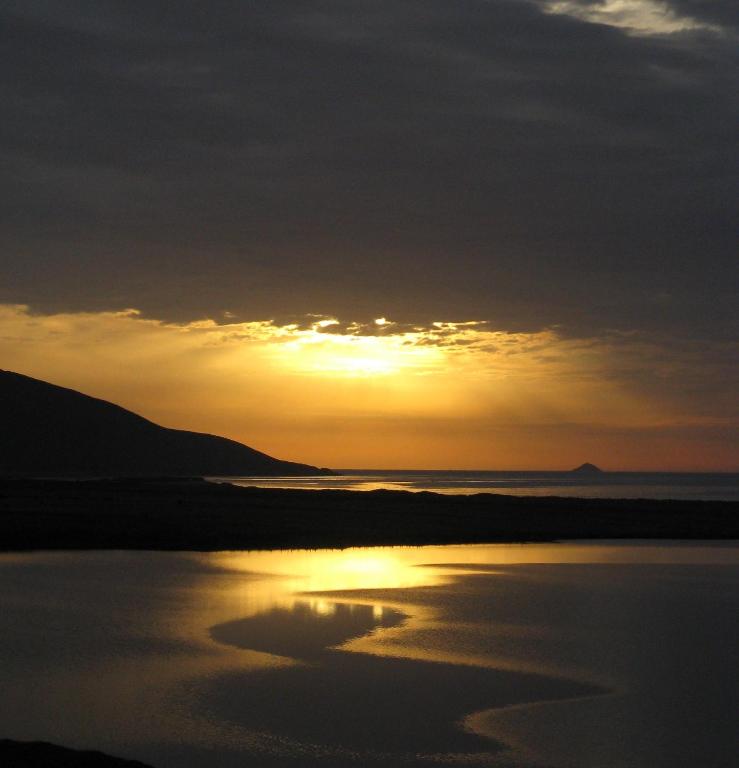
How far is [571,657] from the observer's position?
23781mm

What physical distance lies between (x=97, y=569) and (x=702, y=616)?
21001mm

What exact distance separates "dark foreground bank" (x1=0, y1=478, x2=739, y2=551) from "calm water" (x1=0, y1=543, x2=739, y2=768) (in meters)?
11.1

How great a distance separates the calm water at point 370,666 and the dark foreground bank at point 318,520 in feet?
36.3

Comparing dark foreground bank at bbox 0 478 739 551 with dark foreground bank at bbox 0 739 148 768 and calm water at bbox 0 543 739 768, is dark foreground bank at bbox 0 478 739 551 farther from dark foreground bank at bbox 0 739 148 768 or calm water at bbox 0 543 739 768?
dark foreground bank at bbox 0 739 148 768

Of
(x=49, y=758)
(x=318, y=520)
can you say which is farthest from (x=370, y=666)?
(x=318, y=520)

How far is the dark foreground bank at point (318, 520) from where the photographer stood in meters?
50.2

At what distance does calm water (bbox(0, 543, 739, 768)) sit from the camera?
16.4 meters

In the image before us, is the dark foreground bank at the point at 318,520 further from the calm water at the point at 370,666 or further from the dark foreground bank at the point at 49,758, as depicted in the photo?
the dark foreground bank at the point at 49,758

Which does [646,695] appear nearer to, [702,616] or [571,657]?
[571,657]

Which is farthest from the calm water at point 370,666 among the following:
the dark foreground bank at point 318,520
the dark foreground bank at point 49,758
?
the dark foreground bank at point 318,520

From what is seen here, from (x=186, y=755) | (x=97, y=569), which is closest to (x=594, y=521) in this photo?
(x=97, y=569)

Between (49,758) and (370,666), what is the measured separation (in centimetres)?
953

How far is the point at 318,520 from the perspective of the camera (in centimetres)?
6384

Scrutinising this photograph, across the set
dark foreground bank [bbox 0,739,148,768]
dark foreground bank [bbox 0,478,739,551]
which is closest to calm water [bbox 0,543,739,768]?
dark foreground bank [bbox 0,739,148,768]
